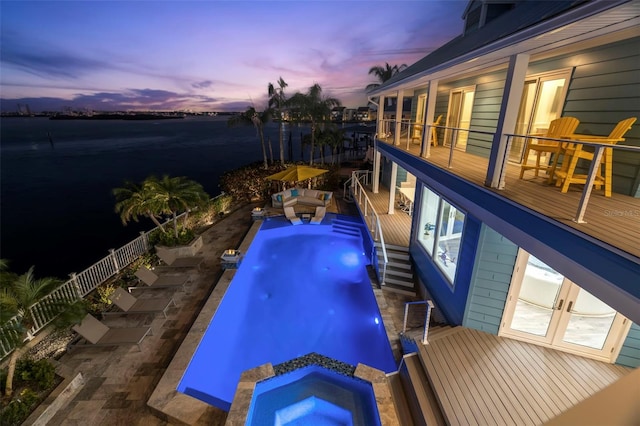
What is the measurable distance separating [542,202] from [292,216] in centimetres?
1154

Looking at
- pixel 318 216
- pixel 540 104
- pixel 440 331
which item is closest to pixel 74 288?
pixel 318 216

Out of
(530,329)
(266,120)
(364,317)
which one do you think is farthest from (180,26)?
(530,329)

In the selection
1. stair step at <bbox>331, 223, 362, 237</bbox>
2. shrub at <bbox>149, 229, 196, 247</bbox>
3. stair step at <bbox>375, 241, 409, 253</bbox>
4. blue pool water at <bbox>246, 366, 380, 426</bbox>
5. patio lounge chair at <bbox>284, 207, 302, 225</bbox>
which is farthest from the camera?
patio lounge chair at <bbox>284, 207, 302, 225</bbox>

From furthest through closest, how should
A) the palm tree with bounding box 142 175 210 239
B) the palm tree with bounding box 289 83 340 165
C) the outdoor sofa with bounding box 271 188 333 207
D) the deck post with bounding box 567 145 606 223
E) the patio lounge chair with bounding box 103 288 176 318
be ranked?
the palm tree with bounding box 289 83 340 165
the outdoor sofa with bounding box 271 188 333 207
the palm tree with bounding box 142 175 210 239
the patio lounge chair with bounding box 103 288 176 318
the deck post with bounding box 567 145 606 223

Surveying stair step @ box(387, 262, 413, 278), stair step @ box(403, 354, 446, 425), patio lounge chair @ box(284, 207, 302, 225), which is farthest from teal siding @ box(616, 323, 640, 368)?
patio lounge chair @ box(284, 207, 302, 225)

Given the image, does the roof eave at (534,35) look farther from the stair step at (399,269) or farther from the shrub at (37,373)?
the shrub at (37,373)

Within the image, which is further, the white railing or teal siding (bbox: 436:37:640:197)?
the white railing

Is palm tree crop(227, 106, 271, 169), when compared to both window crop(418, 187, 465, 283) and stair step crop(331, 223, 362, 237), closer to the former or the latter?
stair step crop(331, 223, 362, 237)

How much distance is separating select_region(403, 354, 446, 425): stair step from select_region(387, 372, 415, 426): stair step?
117 millimetres

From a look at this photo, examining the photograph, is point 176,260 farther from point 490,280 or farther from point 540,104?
point 540,104

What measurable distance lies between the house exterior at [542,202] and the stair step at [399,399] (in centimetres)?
206

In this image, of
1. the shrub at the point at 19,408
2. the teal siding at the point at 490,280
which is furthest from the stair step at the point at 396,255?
the shrub at the point at 19,408

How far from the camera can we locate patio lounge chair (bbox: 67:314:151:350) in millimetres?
6641

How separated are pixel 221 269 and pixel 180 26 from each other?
81.7ft
